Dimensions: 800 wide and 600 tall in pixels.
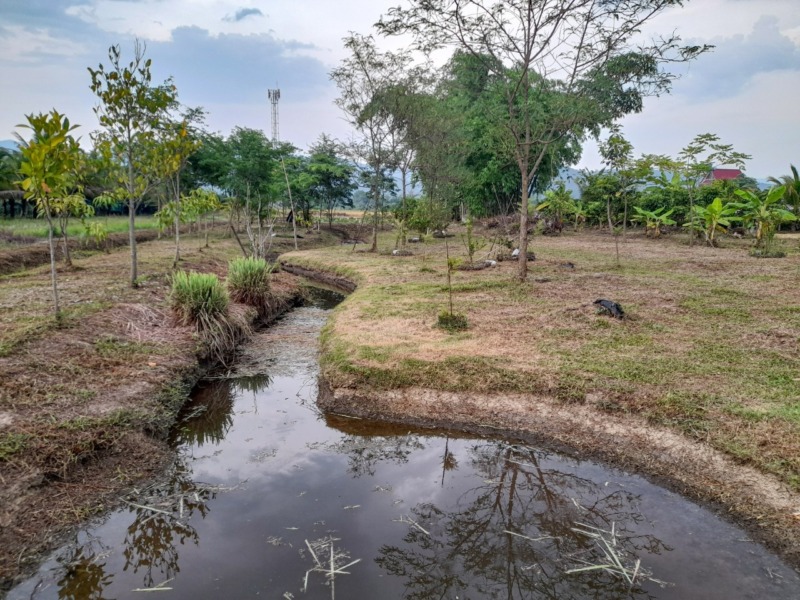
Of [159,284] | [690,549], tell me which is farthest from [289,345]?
[690,549]

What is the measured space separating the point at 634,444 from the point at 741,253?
14436 mm

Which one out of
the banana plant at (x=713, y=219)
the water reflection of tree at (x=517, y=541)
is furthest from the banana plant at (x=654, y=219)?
the water reflection of tree at (x=517, y=541)

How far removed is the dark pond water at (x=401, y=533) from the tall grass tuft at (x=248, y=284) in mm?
6258

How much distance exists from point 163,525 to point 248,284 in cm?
826

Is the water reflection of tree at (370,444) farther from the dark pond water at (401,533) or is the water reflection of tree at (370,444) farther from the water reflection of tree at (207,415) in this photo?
the water reflection of tree at (207,415)

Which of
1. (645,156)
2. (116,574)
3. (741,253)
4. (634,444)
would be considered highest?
(645,156)

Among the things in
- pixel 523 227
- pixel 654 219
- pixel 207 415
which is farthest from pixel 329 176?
pixel 207 415

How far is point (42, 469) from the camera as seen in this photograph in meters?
4.66

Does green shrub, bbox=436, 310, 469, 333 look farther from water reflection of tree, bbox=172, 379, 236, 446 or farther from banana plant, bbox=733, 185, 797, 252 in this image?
banana plant, bbox=733, 185, 797, 252

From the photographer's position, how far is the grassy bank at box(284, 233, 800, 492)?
5711 mm

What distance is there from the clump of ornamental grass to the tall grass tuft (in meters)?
2.10

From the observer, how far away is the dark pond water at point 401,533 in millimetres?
3779

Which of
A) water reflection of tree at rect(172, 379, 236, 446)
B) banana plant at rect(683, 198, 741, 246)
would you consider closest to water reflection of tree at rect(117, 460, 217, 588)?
water reflection of tree at rect(172, 379, 236, 446)

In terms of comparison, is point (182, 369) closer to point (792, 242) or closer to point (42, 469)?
point (42, 469)
